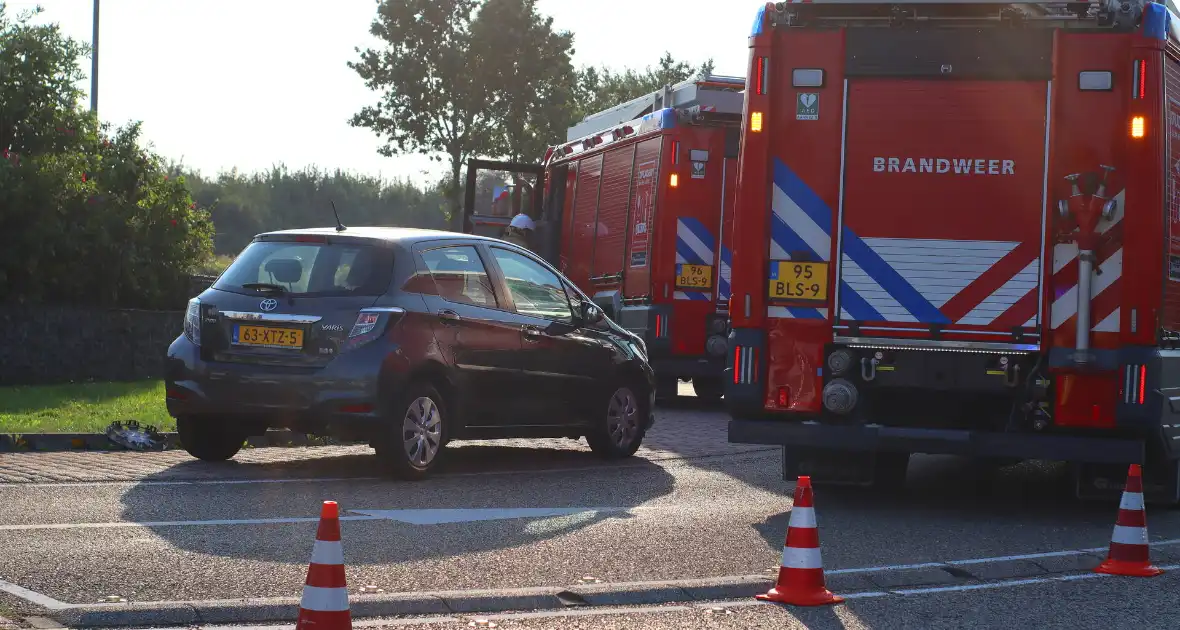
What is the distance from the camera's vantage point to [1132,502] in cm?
774

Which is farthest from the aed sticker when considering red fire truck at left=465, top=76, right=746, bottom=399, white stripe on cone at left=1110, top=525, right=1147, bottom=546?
red fire truck at left=465, top=76, right=746, bottom=399

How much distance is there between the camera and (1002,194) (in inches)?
372

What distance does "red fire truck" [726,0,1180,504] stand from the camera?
30.0ft

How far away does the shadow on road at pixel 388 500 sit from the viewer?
7.75 meters

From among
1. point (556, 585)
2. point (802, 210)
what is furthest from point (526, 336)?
point (556, 585)

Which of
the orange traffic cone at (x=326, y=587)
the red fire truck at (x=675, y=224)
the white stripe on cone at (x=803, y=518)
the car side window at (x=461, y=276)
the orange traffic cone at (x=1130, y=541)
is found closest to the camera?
the orange traffic cone at (x=326, y=587)

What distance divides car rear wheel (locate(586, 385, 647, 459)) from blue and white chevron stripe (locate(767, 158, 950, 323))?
2.74 metres

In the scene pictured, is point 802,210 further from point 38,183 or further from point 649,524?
point 38,183

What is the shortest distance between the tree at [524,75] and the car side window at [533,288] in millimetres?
37781

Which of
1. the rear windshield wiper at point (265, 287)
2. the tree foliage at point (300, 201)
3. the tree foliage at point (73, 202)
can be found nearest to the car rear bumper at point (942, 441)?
the rear windshield wiper at point (265, 287)

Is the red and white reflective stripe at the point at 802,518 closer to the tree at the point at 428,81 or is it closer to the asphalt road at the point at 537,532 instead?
the asphalt road at the point at 537,532

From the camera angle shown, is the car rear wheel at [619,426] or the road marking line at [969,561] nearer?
the road marking line at [969,561]

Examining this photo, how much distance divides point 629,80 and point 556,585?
71.1 meters

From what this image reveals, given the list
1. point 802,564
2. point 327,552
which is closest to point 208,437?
point 802,564
